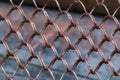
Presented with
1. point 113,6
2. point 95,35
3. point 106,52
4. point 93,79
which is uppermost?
point 113,6

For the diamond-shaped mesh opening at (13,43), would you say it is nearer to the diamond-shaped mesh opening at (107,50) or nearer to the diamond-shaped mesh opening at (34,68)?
Answer: the diamond-shaped mesh opening at (34,68)

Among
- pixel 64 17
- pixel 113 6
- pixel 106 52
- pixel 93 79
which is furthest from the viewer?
pixel 64 17

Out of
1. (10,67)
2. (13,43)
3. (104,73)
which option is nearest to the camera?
(104,73)

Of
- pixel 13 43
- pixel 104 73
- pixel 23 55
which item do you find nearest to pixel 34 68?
pixel 23 55

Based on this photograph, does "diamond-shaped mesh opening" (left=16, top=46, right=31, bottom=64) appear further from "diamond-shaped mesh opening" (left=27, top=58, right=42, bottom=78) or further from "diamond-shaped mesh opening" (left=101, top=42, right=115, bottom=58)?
"diamond-shaped mesh opening" (left=101, top=42, right=115, bottom=58)

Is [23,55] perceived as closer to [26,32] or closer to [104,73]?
[26,32]

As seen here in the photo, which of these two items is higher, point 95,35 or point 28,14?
point 28,14

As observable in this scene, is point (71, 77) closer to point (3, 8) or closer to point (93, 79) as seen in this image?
point (93, 79)

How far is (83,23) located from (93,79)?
492 millimetres

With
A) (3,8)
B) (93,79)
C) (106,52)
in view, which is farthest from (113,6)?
(3,8)

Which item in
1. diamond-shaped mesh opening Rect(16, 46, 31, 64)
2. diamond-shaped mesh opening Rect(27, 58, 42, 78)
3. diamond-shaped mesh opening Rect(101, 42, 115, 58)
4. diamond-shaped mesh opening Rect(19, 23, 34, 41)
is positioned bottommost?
diamond-shaped mesh opening Rect(27, 58, 42, 78)

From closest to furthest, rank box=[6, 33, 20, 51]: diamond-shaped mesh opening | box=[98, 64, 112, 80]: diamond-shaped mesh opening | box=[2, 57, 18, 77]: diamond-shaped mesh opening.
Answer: box=[98, 64, 112, 80]: diamond-shaped mesh opening < box=[2, 57, 18, 77]: diamond-shaped mesh opening < box=[6, 33, 20, 51]: diamond-shaped mesh opening

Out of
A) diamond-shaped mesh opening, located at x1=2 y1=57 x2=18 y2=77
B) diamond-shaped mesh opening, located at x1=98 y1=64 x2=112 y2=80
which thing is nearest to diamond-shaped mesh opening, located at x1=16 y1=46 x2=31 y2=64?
diamond-shaped mesh opening, located at x1=2 y1=57 x2=18 y2=77

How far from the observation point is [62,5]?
2.33 m
